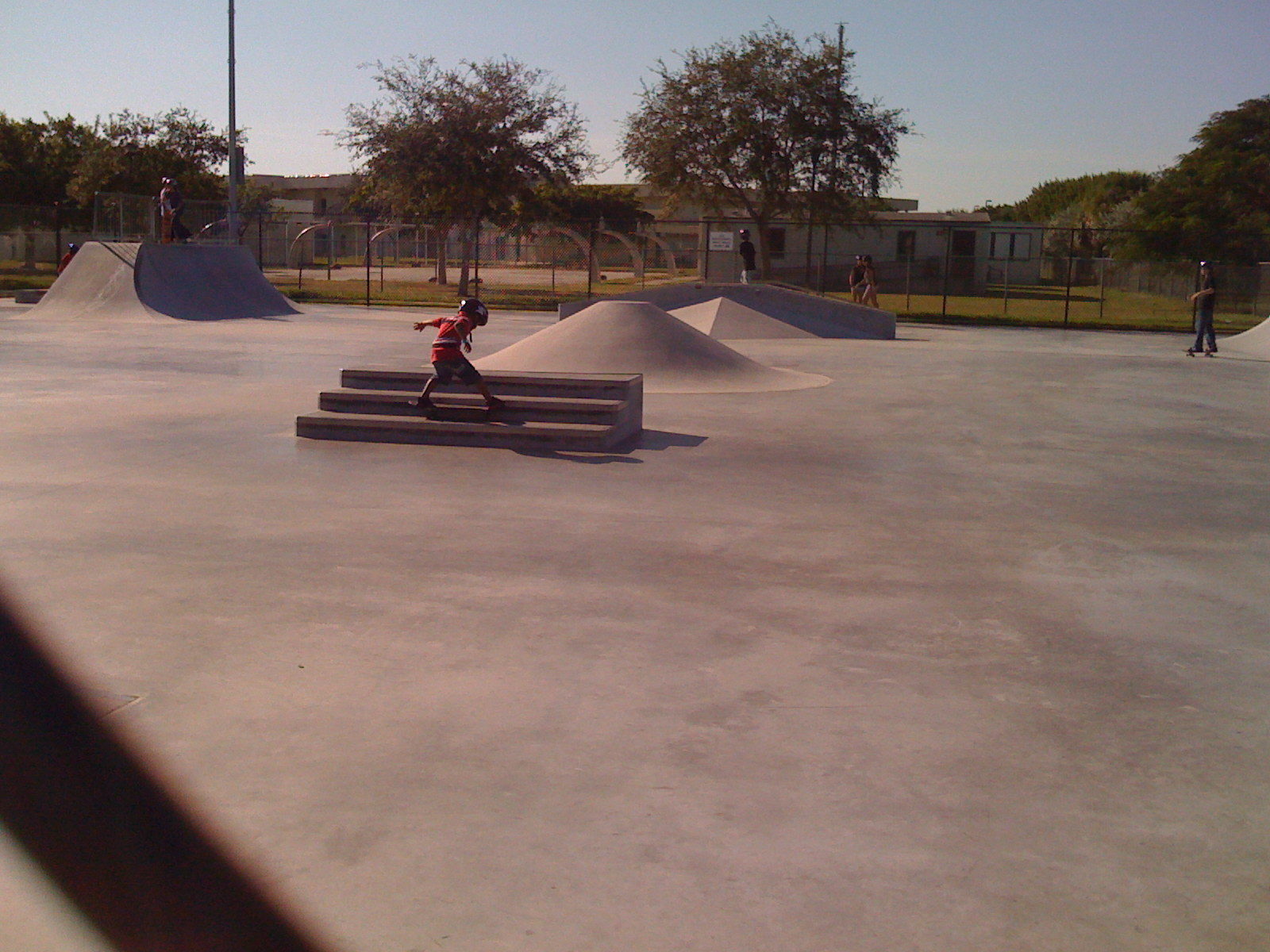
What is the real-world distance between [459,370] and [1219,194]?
48.6 metres

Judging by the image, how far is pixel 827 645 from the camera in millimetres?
4875

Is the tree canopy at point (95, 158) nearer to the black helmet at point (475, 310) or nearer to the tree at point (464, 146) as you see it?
the tree at point (464, 146)

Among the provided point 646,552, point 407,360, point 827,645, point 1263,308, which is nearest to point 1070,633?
point 827,645

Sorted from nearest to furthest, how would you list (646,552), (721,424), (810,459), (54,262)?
1. (646,552)
2. (810,459)
3. (721,424)
4. (54,262)

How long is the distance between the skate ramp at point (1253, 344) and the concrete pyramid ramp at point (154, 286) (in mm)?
21127

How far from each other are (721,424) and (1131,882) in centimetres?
843

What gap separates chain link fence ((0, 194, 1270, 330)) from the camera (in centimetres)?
3481

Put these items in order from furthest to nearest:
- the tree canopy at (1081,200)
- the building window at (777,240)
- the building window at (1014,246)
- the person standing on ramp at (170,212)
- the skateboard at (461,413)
→ the tree canopy at (1081,200), the building window at (1014,246), the building window at (777,240), the person standing on ramp at (170,212), the skateboard at (461,413)

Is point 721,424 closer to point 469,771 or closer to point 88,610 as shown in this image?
point 88,610

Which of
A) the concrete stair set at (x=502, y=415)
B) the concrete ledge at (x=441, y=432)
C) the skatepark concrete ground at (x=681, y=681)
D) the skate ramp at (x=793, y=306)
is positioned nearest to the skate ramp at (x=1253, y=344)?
the skate ramp at (x=793, y=306)

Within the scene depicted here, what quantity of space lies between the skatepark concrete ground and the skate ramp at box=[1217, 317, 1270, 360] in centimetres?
1469

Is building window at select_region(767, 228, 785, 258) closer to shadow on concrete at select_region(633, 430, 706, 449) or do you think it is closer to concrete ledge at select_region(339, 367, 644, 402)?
shadow on concrete at select_region(633, 430, 706, 449)

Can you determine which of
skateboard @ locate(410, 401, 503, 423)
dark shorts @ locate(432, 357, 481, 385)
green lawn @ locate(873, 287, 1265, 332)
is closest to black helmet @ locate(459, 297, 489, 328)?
dark shorts @ locate(432, 357, 481, 385)

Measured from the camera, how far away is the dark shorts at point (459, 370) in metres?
9.85
